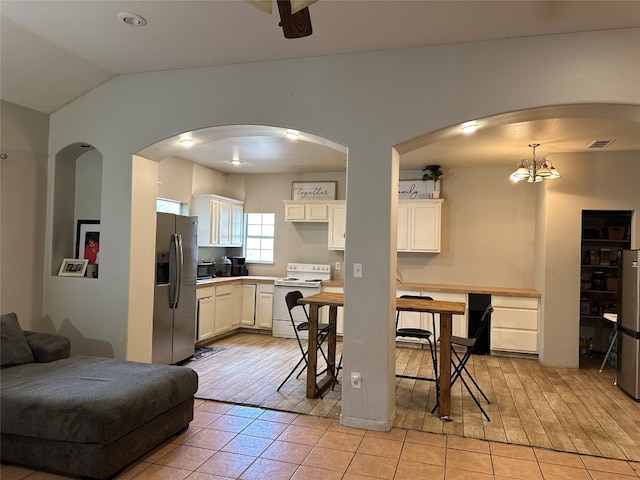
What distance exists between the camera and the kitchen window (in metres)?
7.57

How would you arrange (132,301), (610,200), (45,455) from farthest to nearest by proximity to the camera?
1. (610,200)
2. (132,301)
3. (45,455)

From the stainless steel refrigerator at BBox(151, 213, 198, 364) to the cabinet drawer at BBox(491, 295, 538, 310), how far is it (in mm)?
3980

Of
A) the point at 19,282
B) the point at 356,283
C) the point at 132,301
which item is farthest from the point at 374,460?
the point at 19,282

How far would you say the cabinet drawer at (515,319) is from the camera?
5.64 m

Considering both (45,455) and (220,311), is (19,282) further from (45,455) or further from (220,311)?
(220,311)

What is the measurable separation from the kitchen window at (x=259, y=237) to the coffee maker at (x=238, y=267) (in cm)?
23

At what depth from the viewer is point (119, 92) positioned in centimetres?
405

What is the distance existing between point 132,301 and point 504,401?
3.66m

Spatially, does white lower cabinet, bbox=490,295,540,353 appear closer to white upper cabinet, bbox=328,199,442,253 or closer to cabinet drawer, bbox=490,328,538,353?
cabinet drawer, bbox=490,328,538,353

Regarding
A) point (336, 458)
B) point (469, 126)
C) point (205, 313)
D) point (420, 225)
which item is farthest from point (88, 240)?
point (420, 225)

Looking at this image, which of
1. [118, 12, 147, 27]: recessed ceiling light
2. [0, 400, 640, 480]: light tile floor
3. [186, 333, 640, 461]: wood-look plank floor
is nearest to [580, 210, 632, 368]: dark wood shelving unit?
[186, 333, 640, 461]: wood-look plank floor

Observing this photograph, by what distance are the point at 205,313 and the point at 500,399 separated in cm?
375

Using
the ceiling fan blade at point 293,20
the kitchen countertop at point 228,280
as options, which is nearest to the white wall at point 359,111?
the ceiling fan blade at point 293,20

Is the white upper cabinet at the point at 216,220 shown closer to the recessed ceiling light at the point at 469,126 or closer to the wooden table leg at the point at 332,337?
the wooden table leg at the point at 332,337
